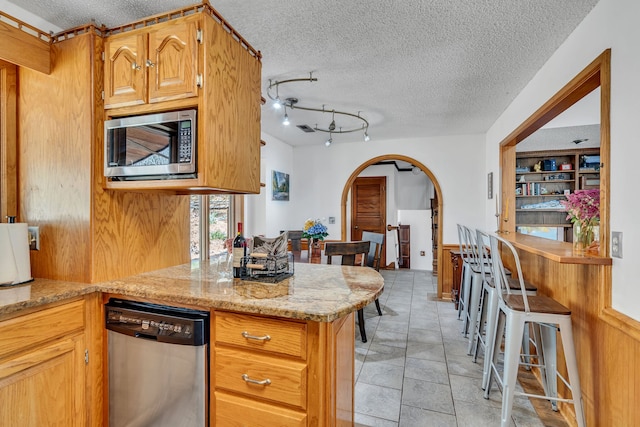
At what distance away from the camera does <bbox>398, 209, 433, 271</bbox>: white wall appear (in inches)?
267

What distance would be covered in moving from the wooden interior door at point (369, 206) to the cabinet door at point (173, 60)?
569 cm

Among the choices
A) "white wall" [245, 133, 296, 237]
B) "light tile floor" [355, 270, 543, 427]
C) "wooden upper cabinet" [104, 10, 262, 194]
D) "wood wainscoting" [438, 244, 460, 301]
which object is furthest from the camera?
"wood wainscoting" [438, 244, 460, 301]

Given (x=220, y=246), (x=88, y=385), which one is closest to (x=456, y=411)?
(x=88, y=385)

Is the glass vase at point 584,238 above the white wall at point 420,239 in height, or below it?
above

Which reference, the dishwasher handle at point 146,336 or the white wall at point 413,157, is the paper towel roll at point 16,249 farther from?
the white wall at point 413,157

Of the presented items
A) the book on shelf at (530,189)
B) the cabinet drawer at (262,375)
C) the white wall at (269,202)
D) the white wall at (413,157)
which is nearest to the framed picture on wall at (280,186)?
the white wall at (269,202)

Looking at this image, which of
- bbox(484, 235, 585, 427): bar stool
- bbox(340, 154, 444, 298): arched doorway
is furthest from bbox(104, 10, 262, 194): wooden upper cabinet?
bbox(340, 154, 444, 298): arched doorway

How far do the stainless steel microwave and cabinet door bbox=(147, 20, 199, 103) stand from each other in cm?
11

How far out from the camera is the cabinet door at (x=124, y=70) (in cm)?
156

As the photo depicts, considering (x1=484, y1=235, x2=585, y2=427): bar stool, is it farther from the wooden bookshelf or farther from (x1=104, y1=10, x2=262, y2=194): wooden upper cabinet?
the wooden bookshelf

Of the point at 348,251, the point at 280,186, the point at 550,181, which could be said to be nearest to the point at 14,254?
the point at 348,251

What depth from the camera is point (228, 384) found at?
1310mm

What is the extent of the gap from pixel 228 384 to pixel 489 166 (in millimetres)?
4258

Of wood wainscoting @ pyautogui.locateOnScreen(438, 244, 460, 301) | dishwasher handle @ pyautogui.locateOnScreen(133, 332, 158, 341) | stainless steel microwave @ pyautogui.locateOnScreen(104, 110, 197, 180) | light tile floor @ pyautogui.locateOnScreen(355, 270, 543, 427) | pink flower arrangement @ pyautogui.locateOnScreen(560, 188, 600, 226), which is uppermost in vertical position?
stainless steel microwave @ pyautogui.locateOnScreen(104, 110, 197, 180)
